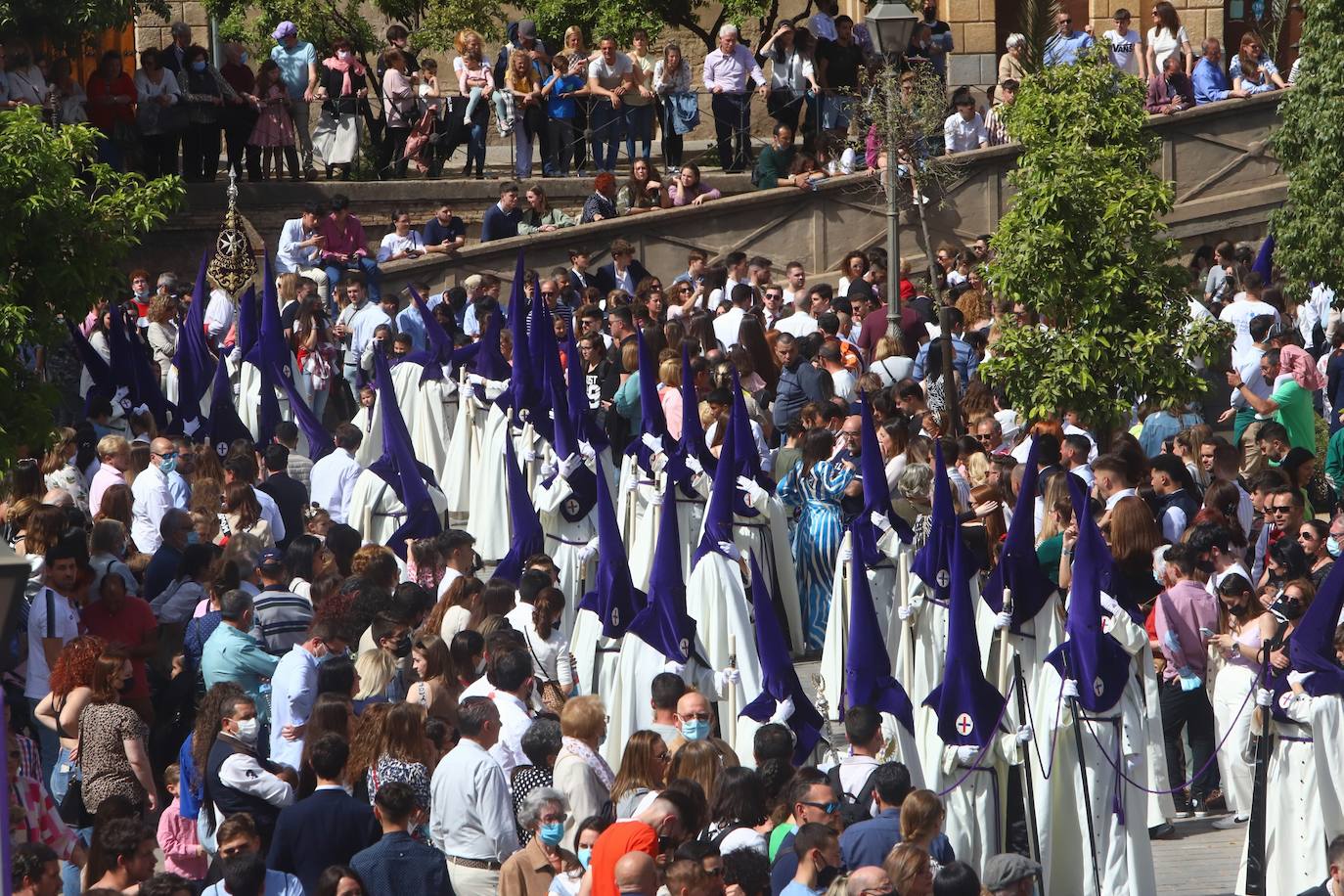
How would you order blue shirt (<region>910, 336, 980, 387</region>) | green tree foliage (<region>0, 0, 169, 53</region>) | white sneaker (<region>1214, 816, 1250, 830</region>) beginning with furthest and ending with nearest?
green tree foliage (<region>0, 0, 169, 53</region>)
blue shirt (<region>910, 336, 980, 387</region>)
white sneaker (<region>1214, 816, 1250, 830</region>)

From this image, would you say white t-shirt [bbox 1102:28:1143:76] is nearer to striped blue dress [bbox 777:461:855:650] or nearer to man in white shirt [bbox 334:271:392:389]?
man in white shirt [bbox 334:271:392:389]

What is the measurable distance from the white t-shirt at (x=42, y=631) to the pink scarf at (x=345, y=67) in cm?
1437

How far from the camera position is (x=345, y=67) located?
24469mm

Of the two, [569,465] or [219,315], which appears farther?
[219,315]

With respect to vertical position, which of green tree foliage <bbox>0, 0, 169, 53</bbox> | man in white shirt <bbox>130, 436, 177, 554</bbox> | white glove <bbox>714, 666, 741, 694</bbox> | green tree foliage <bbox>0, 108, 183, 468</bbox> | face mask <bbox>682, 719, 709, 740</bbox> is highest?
green tree foliage <bbox>0, 0, 169, 53</bbox>

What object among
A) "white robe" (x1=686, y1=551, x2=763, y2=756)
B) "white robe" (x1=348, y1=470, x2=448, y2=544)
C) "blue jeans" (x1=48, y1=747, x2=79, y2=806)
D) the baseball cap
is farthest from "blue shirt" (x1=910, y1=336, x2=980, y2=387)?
the baseball cap

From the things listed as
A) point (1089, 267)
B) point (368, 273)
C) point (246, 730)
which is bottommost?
point (246, 730)

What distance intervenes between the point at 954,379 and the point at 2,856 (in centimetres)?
1215

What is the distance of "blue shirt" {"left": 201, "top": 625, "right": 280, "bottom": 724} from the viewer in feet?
33.7

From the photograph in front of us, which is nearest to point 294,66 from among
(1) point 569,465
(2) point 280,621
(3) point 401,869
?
(1) point 569,465

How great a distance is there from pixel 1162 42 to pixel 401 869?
19192 mm

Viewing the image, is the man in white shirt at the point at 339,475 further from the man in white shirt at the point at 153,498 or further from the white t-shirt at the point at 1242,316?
the white t-shirt at the point at 1242,316

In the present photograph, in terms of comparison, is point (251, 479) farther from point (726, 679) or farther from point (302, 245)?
point (302, 245)

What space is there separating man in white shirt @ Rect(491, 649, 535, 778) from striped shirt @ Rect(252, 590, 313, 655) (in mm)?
1448
